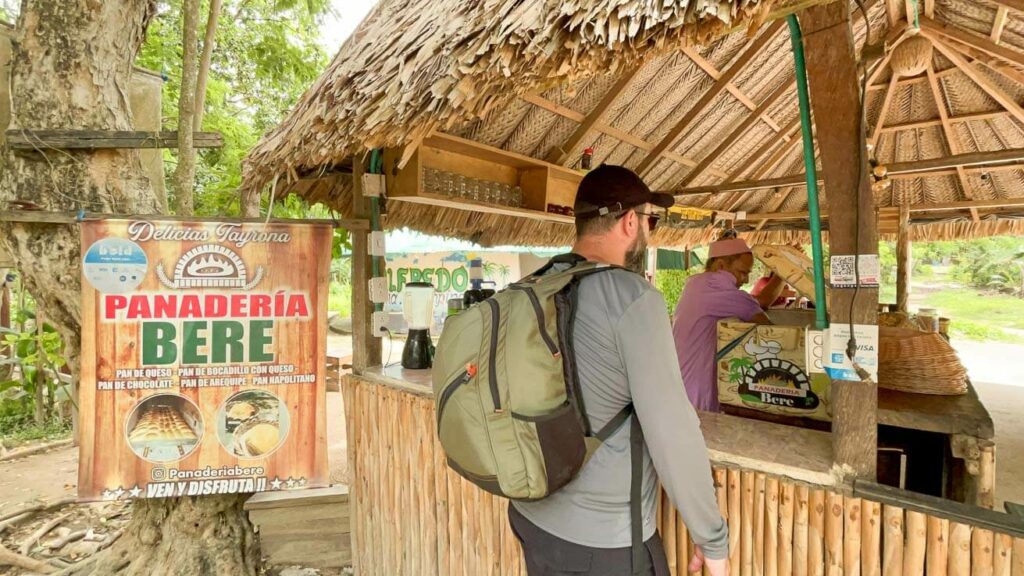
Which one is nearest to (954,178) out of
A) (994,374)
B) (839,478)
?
(994,374)

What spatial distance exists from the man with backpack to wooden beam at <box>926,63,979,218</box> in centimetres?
372

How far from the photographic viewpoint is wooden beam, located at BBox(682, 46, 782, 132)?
3005 mm

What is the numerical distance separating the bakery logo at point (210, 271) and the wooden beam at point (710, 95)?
2.86 metres

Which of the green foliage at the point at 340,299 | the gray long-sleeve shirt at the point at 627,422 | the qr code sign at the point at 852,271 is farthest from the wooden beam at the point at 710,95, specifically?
the green foliage at the point at 340,299

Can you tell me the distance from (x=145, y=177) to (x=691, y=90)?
3.16 meters

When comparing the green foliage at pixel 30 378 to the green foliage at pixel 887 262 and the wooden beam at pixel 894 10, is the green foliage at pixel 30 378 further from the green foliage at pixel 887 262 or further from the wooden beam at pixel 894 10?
the green foliage at pixel 887 262

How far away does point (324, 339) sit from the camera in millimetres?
2346

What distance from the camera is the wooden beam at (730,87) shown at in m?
3.00

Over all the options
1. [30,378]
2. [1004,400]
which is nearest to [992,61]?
[1004,400]

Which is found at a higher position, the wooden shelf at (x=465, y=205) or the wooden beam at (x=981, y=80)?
the wooden beam at (x=981, y=80)

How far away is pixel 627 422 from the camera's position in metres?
1.23

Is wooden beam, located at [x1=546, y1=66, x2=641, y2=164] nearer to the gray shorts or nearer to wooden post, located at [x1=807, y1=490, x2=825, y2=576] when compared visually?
wooden post, located at [x1=807, y1=490, x2=825, y2=576]

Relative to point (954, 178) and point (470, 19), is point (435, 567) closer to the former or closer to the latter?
point (470, 19)

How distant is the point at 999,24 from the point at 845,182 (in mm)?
2535
